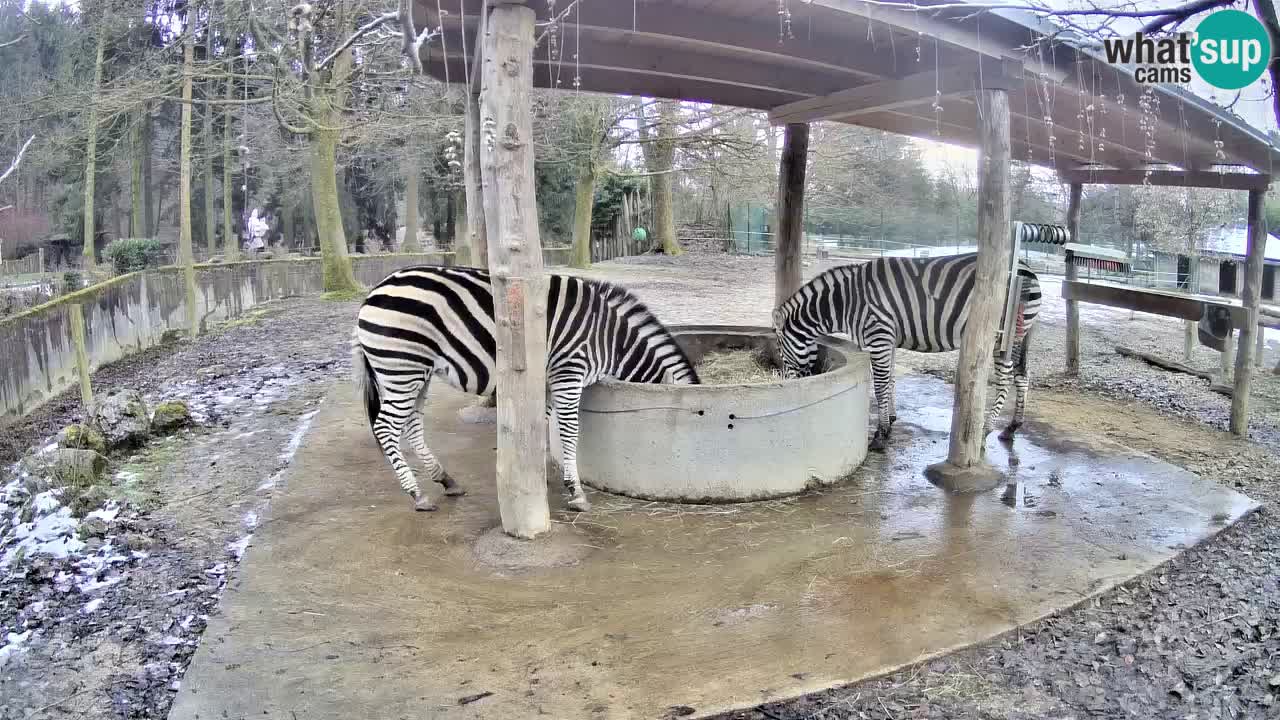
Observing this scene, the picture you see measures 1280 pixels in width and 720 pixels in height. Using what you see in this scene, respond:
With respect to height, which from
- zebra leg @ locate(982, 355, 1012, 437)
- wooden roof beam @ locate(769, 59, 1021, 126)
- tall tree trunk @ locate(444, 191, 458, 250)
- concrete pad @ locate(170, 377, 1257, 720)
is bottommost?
concrete pad @ locate(170, 377, 1257, 720)

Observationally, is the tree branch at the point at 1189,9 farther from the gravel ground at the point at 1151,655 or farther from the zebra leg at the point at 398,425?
the zebra leg at the point at 398,425

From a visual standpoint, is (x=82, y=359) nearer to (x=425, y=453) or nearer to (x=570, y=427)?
(x=425, y=453)

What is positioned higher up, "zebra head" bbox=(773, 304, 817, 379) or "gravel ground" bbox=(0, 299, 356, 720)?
"zebra head" bbox=(773, 304, 817, 379)

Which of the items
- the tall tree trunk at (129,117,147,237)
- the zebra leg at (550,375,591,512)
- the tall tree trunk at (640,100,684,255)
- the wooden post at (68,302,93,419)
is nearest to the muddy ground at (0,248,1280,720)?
the wooden post at (68,302,93,419)

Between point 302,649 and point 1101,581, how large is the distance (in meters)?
3.96

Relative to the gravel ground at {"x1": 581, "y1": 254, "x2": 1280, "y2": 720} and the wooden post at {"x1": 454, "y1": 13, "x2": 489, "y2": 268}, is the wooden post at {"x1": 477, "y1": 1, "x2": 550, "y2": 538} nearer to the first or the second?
the gravel ground at {"x1": 581, "y1": 254, "x2": 1280, "y2": 720}

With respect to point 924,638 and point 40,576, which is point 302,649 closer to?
point 40,576

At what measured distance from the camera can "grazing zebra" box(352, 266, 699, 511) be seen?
5.18 metres


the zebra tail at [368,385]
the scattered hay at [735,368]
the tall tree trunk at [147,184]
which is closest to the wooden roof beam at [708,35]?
the zebra tail at [368,385]

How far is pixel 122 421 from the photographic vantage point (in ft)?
21.9

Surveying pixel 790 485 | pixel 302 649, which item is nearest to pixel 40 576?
pixel 302 649

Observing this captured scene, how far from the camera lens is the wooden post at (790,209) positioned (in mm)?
8430

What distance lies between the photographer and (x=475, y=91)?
22.6 feet

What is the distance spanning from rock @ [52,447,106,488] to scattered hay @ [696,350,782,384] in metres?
4.64
